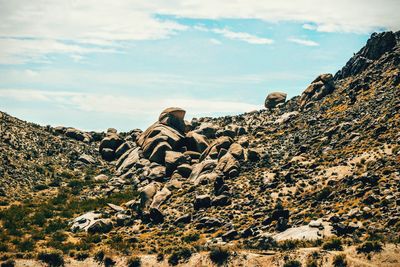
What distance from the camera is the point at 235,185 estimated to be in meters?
75.6

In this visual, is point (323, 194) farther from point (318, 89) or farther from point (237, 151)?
point (318, 89)

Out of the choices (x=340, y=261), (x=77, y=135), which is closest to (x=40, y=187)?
(x=77, y=135)

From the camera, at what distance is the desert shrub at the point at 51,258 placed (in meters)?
55.0

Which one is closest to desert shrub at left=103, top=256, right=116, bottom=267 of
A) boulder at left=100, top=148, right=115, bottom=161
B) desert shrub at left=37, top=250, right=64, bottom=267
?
desert shrub at left=37, top=250, right=64, bottom=267

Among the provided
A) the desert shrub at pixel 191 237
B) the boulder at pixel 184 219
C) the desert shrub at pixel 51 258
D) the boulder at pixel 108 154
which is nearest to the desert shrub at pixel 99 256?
the desert shrub at pixel 51 258

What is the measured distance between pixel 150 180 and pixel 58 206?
18.6 meters

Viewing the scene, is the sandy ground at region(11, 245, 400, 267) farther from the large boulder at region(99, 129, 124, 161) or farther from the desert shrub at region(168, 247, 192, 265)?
the large boulder at region(99, 129, 124, 161)

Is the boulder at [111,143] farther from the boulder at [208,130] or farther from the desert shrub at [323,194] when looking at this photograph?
the desert shrub at [323,194]

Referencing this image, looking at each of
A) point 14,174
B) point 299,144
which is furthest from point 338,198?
point 14,174

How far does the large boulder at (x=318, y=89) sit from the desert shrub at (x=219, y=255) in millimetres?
60149

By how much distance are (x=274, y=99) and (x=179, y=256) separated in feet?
248

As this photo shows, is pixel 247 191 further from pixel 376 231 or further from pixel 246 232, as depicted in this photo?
pixel 376 231

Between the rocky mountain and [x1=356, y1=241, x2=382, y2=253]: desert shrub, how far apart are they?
0.40ft

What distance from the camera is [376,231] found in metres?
49.4
